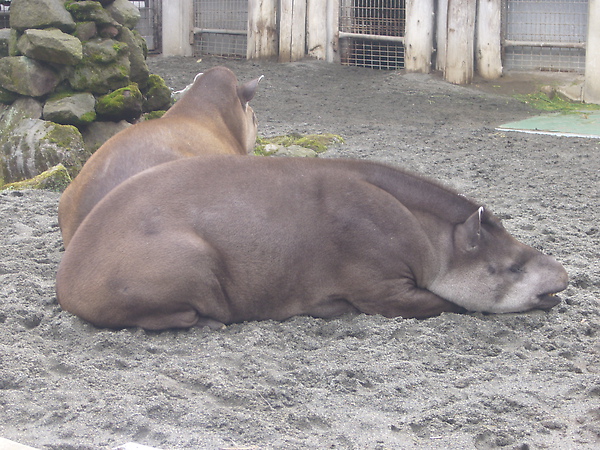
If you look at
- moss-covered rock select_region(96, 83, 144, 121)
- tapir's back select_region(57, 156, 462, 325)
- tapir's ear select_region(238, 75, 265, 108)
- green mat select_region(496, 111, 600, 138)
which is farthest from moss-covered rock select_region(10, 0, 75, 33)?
green mat select_region(496, 111, 600, 138)

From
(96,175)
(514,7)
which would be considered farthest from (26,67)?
(514,7)

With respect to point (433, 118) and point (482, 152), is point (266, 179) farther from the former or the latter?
point (433, 118)

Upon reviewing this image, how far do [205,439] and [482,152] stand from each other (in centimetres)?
601

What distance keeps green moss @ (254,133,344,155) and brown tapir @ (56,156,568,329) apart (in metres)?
3.98

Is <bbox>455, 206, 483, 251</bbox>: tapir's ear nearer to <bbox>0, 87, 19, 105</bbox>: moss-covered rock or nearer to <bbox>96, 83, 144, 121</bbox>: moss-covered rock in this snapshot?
<bbox>96, 83, 144, 121</bbox>: moss-covered rock

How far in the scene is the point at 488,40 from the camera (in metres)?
11.3

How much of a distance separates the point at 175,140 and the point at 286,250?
1.60 m

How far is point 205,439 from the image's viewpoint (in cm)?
275

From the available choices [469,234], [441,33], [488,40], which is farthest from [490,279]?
[441,33]

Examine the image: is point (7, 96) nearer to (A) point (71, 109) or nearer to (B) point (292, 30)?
(A) point (71, 109)

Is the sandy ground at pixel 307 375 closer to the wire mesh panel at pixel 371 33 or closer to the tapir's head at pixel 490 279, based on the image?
the tapir's head at pixel 490 279

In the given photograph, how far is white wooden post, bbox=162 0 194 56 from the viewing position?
535 inches

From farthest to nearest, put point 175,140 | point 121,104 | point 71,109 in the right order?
1. point 121,104
2. point 71,109
3. point 175,140

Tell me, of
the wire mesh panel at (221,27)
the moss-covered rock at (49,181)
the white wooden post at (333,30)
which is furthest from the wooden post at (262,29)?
the moss-covered rock at (49,181)
